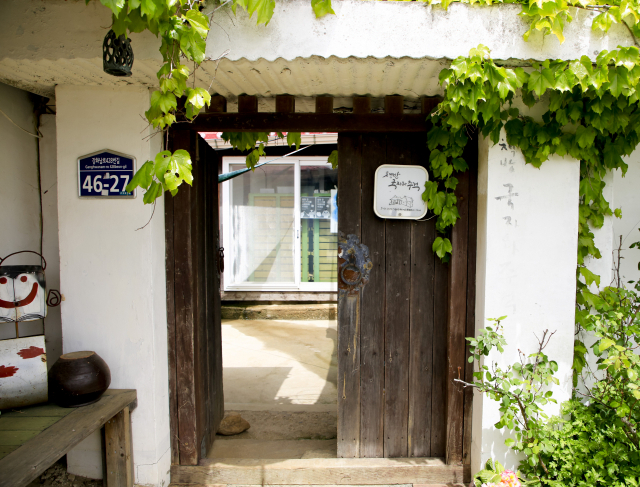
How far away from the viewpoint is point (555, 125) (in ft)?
7.57

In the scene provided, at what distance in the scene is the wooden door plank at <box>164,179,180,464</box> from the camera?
8.83ft

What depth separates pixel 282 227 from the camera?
735 centimetres

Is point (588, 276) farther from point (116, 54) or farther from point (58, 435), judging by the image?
point (58, 435)

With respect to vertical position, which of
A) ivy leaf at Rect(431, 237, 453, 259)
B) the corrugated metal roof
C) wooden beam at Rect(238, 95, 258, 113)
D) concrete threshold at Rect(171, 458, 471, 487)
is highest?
the corrugated metal roof

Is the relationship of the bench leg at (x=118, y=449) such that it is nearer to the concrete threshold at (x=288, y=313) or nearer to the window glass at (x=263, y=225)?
the concrete threshold at (x=288, y=313)

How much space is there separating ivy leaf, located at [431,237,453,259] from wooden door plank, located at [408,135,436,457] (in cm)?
10

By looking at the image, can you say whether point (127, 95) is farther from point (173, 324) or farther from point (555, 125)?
point (555, 125)

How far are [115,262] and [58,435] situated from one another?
3.24ft

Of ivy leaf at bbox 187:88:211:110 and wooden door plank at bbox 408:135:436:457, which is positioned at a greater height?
ivy leaf at bbox 187:88:211:110

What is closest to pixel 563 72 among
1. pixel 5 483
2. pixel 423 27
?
pixel 423 27

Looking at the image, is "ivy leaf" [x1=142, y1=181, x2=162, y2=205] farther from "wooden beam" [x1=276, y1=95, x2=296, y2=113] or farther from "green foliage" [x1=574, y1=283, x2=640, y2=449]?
"green foliage" [x1=574, y1=283, x2=640, y2=449]

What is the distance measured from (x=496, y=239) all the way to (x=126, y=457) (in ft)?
8.60

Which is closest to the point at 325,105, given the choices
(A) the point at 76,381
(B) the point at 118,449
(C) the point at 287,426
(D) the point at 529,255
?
(D) the point at 529,255

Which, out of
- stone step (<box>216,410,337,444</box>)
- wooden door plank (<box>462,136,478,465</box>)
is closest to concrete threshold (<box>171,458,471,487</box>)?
stone step (<box>216,410,337,444</box>)
